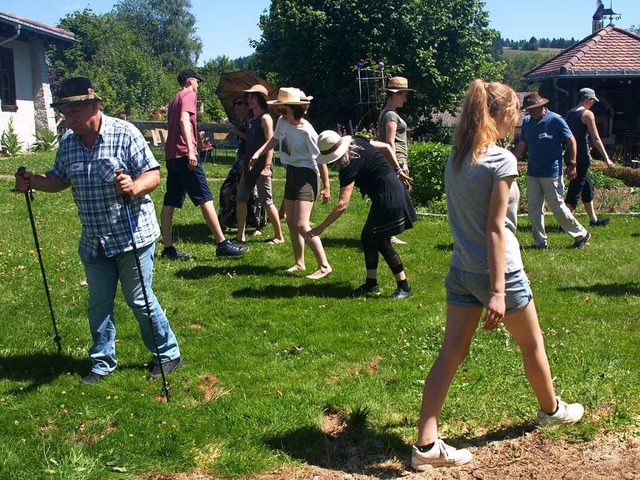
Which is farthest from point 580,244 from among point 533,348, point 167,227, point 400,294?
point 533,348

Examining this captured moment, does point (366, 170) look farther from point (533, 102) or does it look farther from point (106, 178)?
point (533, 102)

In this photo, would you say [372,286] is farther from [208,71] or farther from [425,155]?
[208,71]

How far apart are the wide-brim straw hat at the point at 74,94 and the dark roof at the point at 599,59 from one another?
718 inches

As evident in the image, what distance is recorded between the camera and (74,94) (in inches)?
178

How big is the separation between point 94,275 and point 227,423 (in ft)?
4.40

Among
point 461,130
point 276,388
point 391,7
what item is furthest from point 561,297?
point 391,7

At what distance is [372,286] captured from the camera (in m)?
6.98

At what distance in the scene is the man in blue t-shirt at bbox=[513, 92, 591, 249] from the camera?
8.67m

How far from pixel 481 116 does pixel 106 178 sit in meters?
2.35

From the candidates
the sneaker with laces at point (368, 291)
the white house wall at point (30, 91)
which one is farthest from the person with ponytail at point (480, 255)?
the white house wall at point (30, 91)

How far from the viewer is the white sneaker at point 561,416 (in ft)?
13.6

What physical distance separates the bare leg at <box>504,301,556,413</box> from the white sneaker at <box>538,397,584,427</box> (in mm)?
59

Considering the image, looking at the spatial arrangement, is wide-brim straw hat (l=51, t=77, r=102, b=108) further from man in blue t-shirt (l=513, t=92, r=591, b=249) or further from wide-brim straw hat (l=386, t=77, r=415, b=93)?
man in blue t-shirt (l=513, t=92, r=591, b=249)

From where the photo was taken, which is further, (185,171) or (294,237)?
(185,171)
